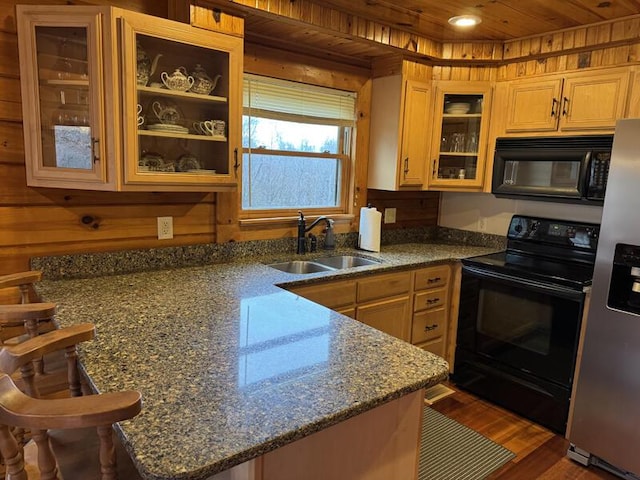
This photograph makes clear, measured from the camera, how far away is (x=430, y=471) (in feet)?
6.95

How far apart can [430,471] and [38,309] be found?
73.8 inches

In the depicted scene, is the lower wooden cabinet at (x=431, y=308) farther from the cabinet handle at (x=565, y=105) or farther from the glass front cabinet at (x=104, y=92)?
the glass front cabinet at (x=104, y=92)

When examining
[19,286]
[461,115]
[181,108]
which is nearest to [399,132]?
[461,115]

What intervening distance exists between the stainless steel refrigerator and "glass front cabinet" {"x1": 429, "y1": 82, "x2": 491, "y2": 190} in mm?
1098

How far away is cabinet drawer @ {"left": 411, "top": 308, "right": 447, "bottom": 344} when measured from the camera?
9.50ft

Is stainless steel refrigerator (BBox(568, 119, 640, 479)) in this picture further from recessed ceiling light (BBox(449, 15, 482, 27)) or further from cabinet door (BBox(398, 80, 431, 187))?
cabinet door (BBox(398, 80, 431, 187))

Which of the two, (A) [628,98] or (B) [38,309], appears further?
(A) [628,98]

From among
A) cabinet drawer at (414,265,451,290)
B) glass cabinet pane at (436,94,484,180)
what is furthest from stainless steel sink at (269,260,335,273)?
glass cabinet pane at (436,94,484,180)

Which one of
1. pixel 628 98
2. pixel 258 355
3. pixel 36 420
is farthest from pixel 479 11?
pixel 36 420

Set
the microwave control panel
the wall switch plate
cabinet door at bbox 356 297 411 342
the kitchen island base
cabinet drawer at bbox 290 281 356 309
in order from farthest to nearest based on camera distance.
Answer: the wall switch plate, cabinet door at bbox 356 297 411 342, the microwave control panel, cabinet drawer at bbox 290 281 356 309, the kitchen island base

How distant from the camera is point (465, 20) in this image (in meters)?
2.55

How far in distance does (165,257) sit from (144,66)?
3.14ft

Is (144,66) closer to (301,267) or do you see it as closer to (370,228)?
(301,267)

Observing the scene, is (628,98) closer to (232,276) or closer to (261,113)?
(261,113)
